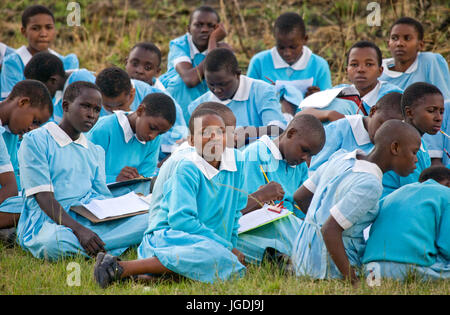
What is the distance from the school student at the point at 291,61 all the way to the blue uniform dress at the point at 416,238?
289 centimetres

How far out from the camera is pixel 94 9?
30.9 ft

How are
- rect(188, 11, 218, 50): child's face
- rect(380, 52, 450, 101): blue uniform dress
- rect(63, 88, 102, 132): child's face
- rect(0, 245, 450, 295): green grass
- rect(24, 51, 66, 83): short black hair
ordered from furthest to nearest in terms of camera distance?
rect(188, 11, 218, 50): child's face, rect(380, 52, 450, 101): blue uniform dress, rect(24, 51, 66, 83): short black hair, rect(63, 88, 102, 132): child's face, rect(0, 245, 450, 295): green grass

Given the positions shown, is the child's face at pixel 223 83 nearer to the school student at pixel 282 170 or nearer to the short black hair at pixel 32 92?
the school student at pixel 282 170

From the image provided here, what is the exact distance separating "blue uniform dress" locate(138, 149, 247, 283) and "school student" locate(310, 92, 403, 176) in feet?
4.02

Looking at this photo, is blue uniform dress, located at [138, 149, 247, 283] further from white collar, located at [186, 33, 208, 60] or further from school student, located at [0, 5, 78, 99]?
school student, located at [0, 5, 78, 99]

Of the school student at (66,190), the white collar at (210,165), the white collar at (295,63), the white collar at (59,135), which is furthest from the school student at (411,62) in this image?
the white collar at (59,135)

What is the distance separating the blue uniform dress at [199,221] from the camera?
343cm

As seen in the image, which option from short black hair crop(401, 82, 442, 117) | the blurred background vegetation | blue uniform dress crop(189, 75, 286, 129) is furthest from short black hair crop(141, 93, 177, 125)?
the blurred background vegetation

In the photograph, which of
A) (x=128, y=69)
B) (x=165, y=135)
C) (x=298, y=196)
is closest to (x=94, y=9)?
(x=128, y=69)

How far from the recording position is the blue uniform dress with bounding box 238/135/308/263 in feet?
13.0

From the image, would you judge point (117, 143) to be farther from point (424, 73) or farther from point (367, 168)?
point (424, 73)

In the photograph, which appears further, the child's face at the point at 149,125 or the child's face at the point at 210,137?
the child's face at the point at 149,125

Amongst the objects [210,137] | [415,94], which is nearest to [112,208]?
[210,137]

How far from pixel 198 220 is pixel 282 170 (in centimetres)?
102
